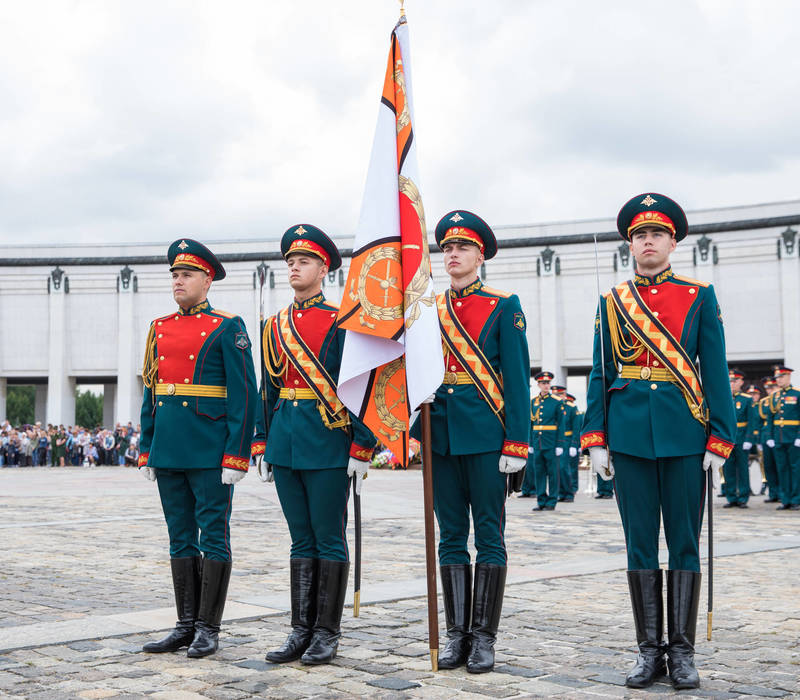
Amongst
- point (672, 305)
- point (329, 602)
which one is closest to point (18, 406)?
point (329, 602)

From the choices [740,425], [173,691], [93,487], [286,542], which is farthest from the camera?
[93,487]

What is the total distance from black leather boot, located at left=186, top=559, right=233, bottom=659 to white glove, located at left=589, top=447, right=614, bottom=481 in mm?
2140

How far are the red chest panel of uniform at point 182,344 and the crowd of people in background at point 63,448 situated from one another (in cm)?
3359

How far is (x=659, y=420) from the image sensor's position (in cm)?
470

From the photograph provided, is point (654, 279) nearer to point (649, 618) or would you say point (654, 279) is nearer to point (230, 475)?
point (649, 618)

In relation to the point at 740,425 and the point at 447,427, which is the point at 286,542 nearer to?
the point at 447,427

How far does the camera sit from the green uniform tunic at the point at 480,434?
4.98 metres

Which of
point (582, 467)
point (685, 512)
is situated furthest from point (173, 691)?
point (582, 467)

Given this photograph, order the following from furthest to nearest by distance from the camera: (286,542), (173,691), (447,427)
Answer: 1. (286,542)
2. (447,427)
3. (173,691)

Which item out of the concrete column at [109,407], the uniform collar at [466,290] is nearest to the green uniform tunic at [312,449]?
the uniform collar at [466,290]

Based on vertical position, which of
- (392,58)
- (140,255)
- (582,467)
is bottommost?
(582,467)

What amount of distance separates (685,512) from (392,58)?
2.94 meters

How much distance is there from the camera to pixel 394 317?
513 centimetres

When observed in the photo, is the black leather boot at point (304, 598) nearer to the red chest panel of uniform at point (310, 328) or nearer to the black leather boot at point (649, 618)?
the red chest panel of uniform at point (310, 328)
